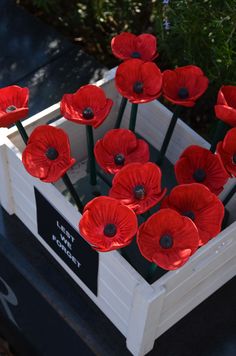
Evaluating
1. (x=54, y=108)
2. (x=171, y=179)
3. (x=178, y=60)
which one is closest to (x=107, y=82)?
(x=54, y=108)

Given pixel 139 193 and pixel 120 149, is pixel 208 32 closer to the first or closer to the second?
pixel 120 149

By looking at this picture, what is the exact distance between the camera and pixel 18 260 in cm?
124

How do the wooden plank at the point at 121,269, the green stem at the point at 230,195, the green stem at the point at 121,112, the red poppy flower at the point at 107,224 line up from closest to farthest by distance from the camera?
the red poppy flower at the point at 107,224 < the wooden plank at the point at 121,269 < the green stem at the point at 230,195 < the green stem at the point at 121,112

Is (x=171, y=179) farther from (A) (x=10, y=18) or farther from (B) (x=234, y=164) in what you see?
(A) (x=10, y=18)

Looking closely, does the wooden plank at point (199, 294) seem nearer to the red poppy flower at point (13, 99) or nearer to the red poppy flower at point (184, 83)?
the red poppy flower at point (184, 83)

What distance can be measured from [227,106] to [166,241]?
9.1 inches

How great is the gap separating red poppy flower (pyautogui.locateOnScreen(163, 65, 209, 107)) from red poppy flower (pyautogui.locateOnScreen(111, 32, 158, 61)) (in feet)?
0.31

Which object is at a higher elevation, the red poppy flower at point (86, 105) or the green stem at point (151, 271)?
the red poppy flower at point (86, 105)

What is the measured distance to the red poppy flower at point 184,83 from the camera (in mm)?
1016

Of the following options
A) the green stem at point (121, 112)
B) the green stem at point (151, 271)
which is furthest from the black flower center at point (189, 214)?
the green stem at point (121, 112)

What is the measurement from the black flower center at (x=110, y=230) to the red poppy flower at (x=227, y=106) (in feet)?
0.79

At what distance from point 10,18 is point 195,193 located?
1.03 m

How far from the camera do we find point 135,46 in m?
1.12

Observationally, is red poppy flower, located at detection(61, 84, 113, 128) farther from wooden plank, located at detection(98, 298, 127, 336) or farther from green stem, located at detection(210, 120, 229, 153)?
wooden plank, located at detection(98, 298, 127, 336)
